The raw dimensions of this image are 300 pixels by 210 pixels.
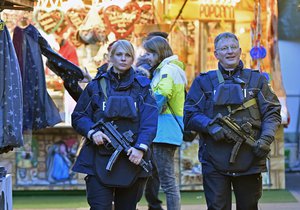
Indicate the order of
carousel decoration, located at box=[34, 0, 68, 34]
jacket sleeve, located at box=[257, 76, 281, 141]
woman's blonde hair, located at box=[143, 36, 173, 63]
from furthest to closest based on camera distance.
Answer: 1. carousel decoration, located at box=[34, 0, 68, 34]
2. woman's blonde hair, located at box=[143, 36, 173, 63]
3. jacket sleeve, located at box=[257, 76, 281, 141]

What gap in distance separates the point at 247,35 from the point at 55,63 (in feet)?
14.5

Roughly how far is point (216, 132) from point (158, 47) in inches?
80.6

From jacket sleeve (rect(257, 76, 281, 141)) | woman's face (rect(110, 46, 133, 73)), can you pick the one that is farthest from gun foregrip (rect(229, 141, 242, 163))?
woman's face (rect(110, 46, 133, 73))

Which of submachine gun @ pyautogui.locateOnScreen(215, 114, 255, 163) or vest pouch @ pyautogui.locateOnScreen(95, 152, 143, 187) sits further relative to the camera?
submachine gun @ pyautogui.locateOnScreen(215, 114, 255, 163)

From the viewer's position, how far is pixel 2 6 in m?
6.43

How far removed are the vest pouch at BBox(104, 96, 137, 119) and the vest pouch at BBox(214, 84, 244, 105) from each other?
68cm

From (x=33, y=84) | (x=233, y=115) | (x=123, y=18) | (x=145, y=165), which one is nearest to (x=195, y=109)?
(x=233, y=115)

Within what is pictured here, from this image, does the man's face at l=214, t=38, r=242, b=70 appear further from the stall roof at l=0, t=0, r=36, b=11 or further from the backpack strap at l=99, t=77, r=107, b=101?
the stall roof at l=0, t=0, r=36, b=11

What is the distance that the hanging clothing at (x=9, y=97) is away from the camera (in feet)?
19.9

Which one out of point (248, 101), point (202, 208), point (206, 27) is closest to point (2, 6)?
point (248, 101)

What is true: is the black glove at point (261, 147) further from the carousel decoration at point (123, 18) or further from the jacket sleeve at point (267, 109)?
the carousel decoration at point (123, 18)

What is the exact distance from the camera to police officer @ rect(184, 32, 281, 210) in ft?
19.8

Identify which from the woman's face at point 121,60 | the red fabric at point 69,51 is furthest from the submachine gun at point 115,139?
the red fabric at point 69,51

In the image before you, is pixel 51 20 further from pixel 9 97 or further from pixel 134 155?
pixel 134 155
